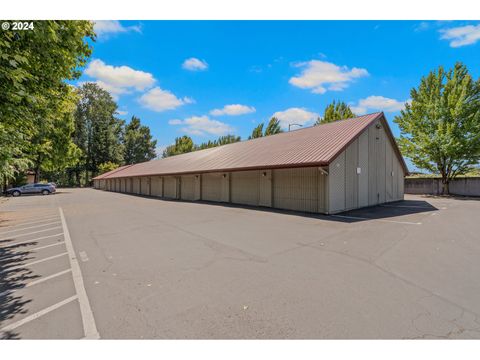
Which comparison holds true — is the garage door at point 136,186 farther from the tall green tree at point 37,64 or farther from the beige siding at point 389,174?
the beige siding at point 389,174

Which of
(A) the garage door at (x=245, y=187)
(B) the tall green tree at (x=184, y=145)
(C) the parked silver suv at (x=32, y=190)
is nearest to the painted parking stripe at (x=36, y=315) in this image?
(A) the garage door at (x=245, y=187)

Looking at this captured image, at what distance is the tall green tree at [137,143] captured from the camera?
62750 millimetres

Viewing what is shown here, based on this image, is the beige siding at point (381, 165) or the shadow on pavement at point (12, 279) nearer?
the shadow on pavement at point (12, 279)

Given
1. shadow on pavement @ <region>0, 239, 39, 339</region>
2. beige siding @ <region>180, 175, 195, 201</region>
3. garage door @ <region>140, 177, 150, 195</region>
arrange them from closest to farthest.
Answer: shadow on pavement @ <region>0, 239, 39, 339</region> → beige siding @ <region>180, 175, 195, 201</region> → garage door @ <region>140, 177, 150, 195</region>

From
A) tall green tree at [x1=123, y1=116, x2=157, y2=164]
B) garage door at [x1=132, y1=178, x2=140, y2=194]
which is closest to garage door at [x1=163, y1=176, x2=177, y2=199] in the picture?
garage door at [x1=132, y1=178, x2=140, y2=194]

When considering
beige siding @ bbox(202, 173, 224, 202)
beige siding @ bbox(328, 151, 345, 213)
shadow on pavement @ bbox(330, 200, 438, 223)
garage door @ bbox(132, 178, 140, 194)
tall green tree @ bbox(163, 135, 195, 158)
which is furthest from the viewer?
tall green tree @ bbox(163, 135, 195, 158)

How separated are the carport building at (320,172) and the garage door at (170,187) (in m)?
4.84

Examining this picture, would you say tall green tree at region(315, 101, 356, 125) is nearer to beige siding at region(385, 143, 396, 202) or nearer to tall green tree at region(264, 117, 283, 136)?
tall green tree at region(264, 117, 283, 136)

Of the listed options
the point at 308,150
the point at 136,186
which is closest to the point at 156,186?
the point at 136,186

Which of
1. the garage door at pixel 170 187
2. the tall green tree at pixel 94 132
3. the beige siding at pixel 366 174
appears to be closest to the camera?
the beige siding at pixel 366 174

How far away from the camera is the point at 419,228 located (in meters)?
8.32

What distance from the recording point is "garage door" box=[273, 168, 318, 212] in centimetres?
1236

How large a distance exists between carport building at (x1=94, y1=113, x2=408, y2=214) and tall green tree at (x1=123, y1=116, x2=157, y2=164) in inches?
1924
